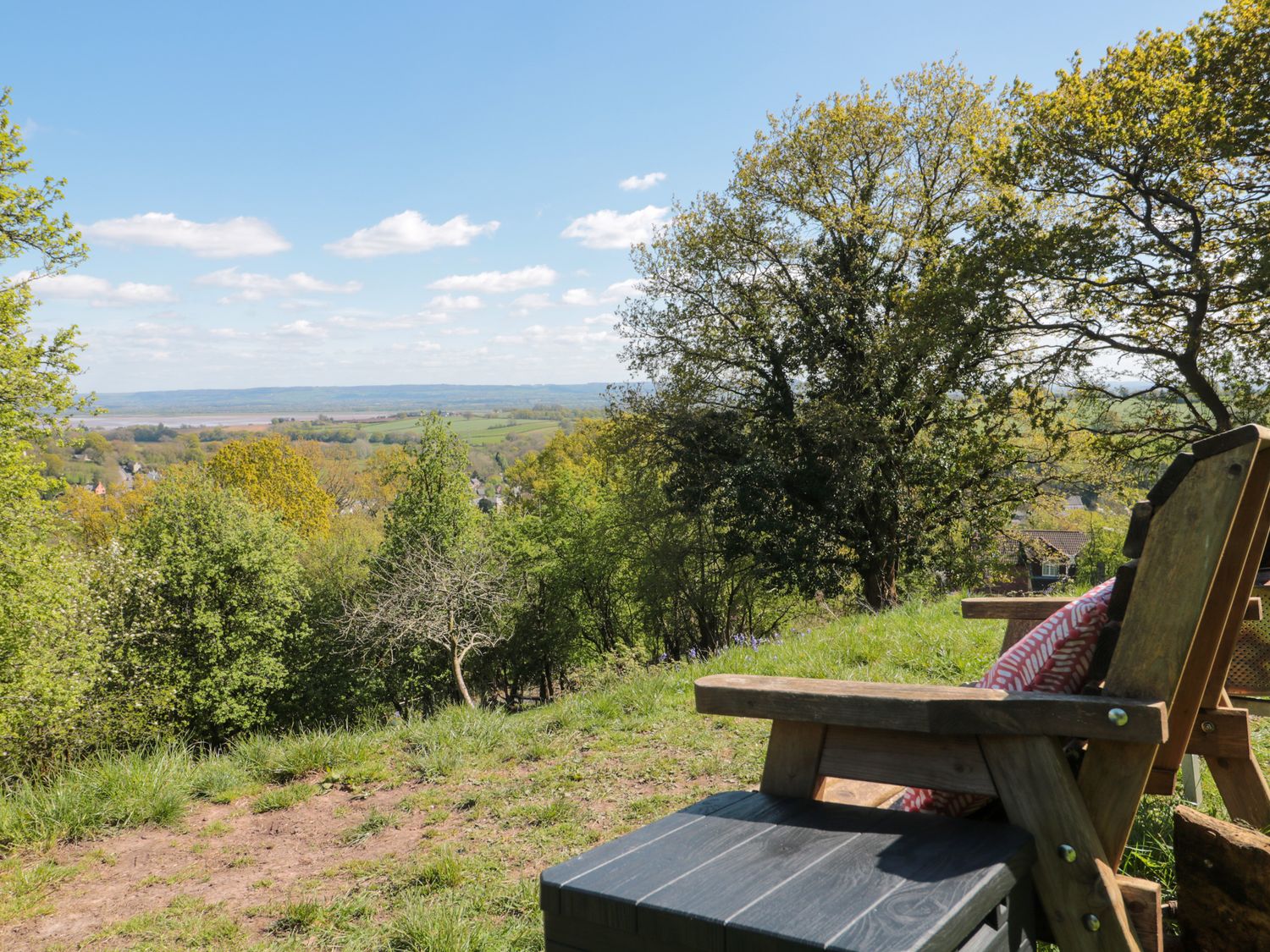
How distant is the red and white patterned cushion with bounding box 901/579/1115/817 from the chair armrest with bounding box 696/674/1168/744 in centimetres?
13

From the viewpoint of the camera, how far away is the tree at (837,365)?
669 inches

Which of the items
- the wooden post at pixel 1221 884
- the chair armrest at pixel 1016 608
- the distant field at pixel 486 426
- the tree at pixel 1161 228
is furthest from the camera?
the distant field at pixel 486 426

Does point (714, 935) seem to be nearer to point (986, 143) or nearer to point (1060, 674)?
point (1060, 674)

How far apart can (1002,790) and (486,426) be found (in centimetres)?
14252

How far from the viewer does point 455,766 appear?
5.21 m

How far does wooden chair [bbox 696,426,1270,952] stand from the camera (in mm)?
1551

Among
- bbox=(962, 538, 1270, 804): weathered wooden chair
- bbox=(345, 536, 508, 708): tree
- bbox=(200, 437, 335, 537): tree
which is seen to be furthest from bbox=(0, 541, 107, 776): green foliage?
bbox=(200, 437, 335, 537): tree

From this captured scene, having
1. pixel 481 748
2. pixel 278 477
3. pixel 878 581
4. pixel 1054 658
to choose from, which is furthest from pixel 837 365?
pixel 278 477

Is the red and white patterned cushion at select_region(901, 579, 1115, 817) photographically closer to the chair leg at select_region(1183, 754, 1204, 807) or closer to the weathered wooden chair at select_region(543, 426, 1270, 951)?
the weathered wooden chair at select_region(543, 426, 1270, 951)

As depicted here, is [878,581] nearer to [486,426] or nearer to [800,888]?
[800,888]

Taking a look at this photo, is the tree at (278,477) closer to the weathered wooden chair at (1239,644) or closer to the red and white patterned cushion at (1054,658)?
the weathered wooden chair at (1239,644)

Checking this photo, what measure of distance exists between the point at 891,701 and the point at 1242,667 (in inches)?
85.8

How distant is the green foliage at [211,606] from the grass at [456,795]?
21145mm

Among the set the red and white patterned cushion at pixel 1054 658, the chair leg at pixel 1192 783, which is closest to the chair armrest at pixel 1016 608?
the chair leg at pixel 1192 783
